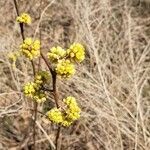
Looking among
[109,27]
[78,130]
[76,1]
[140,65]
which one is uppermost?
[76,1]

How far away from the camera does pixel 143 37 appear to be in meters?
3.06

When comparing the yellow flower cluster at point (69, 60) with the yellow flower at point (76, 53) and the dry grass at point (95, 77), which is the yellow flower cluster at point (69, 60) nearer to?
the yellow flower at point (76, 53)

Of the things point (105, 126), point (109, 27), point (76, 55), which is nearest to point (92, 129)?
point (105, 126)

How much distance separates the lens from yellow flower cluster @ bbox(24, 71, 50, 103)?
1206mm

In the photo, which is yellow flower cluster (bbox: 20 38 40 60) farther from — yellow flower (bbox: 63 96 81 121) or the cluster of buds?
yellow flower (bbox: 63 96 81 121)

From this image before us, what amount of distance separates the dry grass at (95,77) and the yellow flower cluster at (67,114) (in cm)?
85

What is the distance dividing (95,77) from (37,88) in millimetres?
1241

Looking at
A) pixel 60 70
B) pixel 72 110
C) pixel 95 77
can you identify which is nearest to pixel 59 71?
pixel 60 70

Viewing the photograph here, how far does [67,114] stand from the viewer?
3.82 ft

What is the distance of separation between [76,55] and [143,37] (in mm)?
2018

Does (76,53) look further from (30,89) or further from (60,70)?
(30,89)

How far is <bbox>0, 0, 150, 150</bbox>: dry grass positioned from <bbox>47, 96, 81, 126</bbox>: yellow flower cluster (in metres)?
0.85

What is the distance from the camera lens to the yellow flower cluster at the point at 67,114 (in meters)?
1.15

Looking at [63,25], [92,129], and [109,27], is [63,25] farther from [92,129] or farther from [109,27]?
[92,129]
